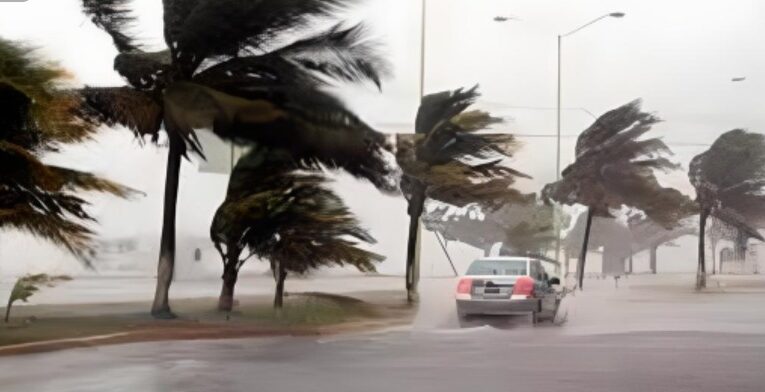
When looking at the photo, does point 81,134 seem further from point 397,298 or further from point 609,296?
point 609,296

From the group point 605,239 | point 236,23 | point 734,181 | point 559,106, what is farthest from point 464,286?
point 236,23

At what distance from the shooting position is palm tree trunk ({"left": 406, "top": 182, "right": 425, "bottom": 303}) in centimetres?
366

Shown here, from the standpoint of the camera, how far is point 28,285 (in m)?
3.68

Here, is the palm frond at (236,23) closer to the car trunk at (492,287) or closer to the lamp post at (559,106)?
the lamp post at (559,106)

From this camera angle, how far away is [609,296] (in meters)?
3.71

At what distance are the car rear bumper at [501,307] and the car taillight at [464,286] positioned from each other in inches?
2.0

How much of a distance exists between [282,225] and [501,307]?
1.07 m

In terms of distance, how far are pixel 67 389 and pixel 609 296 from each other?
248 centimetres

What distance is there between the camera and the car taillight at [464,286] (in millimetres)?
3643

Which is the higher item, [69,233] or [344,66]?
[344,66]

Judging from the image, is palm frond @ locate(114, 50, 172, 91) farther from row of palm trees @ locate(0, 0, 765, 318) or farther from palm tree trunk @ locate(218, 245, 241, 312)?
palm tree trunk @ locate(218, 245, 241, 312)

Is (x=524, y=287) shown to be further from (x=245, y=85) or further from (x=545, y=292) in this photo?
(x=245, y=85)

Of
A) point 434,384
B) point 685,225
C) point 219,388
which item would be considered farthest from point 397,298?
point 685,225

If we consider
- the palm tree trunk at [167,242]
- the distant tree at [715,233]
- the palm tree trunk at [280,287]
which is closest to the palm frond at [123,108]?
the palm tree trunk at [167,242]
